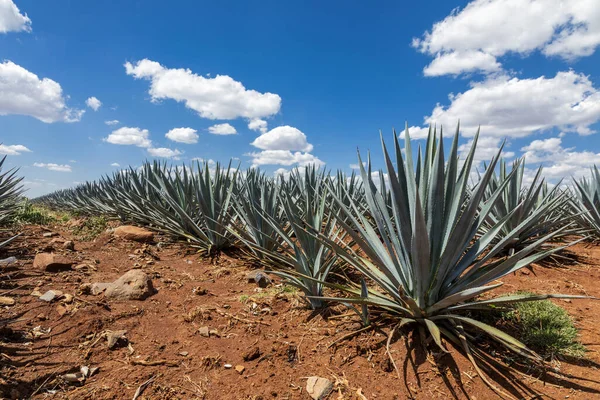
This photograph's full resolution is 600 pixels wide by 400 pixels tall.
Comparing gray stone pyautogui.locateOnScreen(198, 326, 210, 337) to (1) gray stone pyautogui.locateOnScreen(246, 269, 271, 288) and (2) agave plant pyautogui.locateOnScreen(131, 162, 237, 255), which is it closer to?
(1) gray stone pyautogui.locateOnScreen(246, 269, 271, 288)

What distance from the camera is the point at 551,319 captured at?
7.26 feet

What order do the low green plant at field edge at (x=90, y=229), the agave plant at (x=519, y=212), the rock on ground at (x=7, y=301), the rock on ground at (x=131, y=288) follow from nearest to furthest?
the rock on ground at (x=7, y=301) → the rock on ground at (x=131, y=288) → the agave plant at (x=519, y=212) → the low green plant at field edge at (x=90, y=229)

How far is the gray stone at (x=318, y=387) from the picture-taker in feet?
5.62

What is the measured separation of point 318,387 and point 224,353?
0.66 metres

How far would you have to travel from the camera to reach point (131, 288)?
2.82 meters

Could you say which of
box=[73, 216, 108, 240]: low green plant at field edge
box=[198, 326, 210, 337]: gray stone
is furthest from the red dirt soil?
box=[73, 216, 108, 240]: low green plant at field edge

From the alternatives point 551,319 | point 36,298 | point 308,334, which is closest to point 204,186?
point 36,298

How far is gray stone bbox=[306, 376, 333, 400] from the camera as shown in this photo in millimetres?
1713

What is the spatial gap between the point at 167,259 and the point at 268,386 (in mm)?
2853

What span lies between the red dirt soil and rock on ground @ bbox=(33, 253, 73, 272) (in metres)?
0.13

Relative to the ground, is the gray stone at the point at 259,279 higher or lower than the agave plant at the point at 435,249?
lower

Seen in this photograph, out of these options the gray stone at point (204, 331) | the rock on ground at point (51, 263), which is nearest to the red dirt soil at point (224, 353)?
the gray stone at point (204, 331)

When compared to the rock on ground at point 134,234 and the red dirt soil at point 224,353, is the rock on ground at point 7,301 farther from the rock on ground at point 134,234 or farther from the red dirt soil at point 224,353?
the rock on ground at point 134,234

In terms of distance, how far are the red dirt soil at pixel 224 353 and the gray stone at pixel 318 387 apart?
0.12 feet
